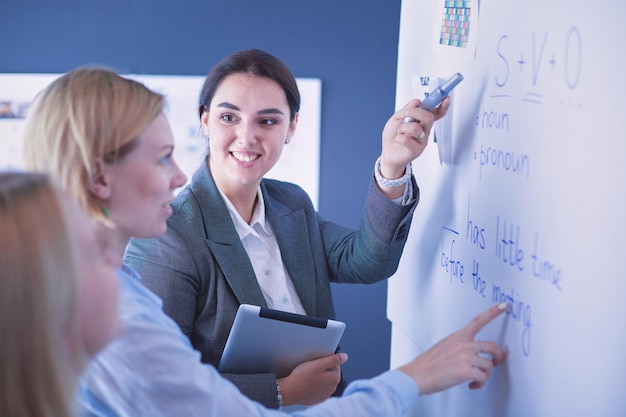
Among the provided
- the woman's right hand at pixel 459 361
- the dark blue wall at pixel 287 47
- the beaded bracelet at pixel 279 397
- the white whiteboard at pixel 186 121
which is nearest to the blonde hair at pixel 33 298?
the woman's right hand at pixel 459 361

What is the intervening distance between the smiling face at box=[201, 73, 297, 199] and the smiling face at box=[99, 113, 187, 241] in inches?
19.2

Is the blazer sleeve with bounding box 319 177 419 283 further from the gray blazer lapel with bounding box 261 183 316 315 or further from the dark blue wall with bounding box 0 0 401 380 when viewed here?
the dark blue wall with bounding box 0 0 401 380

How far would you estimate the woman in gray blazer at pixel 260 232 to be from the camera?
1.47 metres

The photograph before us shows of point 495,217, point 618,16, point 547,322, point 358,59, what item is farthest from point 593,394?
point 358,59

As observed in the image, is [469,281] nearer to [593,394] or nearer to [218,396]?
[593,394]

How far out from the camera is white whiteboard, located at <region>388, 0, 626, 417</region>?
929mm

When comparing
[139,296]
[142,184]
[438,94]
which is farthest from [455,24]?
[139,296]

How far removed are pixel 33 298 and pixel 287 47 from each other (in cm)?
267

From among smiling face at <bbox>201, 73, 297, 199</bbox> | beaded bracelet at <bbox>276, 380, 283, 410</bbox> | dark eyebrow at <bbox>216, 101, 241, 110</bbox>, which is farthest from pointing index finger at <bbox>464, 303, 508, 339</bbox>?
dark eyebrow at <bbox>216, 101, 241, 110</bbox>

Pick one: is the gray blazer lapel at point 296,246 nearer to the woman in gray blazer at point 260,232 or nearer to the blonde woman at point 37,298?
the woman in gray blazer at point 260,232

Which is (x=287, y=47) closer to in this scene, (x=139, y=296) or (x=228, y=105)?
(x=228, y=105)

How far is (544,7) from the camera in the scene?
107 cm

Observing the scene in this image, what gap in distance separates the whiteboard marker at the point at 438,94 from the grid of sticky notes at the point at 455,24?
6cm

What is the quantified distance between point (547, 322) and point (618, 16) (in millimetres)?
425
